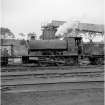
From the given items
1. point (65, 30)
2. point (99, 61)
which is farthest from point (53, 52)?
point (65, 30)

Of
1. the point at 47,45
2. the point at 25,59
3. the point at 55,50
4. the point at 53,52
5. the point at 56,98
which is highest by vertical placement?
the point at 47,45

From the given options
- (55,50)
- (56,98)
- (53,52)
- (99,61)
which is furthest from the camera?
(99,61)

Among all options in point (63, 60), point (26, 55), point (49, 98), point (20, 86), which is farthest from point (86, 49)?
point (49, 98)

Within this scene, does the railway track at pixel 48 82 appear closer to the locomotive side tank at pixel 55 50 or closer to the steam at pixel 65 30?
the locomotive side tank at pixel 55 50

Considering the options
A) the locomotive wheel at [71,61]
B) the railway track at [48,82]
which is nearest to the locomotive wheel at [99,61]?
the locomotive wheel at [71,61]

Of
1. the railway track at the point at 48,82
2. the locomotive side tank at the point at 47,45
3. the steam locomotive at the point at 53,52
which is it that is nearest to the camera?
the railway track at the point at 48,82

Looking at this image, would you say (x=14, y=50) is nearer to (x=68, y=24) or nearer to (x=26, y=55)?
(x=26, y=55)

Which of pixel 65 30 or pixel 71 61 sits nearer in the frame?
pixel 71 61

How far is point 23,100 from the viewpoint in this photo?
533 centimetres

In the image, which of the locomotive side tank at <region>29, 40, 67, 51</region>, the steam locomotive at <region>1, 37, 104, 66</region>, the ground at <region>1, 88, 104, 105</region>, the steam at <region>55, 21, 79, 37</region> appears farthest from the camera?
the steam at <region>55, 21, 79, 37</region>

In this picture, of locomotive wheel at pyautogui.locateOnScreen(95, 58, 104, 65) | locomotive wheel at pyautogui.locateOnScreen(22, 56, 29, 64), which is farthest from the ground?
locomotive wheel at pyautogui.locateOnScreen(95, 58, 104, 65)

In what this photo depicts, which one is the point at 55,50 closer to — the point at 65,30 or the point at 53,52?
the point at 53,52

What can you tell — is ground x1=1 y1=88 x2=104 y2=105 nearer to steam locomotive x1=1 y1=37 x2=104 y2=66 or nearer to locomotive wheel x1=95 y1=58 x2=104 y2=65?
steam locomotive x1=1 y1=37 x2=104 y2=66

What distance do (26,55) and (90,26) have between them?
2206cm
